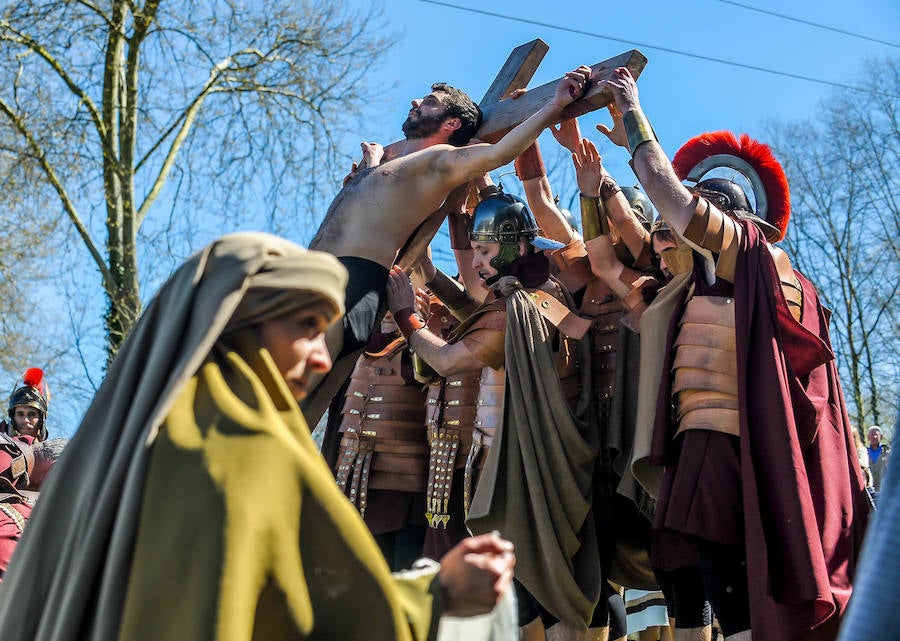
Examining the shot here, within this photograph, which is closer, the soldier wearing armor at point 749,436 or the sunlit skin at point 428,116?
the soldier wearing armor at point 749,436

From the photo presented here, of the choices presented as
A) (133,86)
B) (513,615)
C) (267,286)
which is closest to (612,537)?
(513,615)

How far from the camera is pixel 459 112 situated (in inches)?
212

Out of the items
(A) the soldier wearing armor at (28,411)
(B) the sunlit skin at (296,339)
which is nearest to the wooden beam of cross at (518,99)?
(B) the sunlit skin at (296,339)

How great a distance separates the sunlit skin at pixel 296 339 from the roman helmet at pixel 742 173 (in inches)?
112

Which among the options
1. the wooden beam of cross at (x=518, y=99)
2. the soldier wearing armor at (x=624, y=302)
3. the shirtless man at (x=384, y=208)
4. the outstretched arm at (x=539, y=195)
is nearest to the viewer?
the shirtless man at (x=384, y=208)

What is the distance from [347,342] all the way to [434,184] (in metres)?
0.76

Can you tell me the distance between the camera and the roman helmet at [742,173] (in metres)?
4.88

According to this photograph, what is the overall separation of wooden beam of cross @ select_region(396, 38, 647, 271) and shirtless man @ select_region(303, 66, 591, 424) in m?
0.07

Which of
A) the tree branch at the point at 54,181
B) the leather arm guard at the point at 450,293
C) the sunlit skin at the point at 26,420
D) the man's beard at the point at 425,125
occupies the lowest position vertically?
the sunlit skin at the point at 26,420

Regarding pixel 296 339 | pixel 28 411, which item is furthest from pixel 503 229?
pixel 28 411

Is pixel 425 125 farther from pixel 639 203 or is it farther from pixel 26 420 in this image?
pixel 26 420

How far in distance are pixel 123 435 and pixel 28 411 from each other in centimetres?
651

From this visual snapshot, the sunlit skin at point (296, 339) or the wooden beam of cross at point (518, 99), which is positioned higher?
the wooden beam of cross at point (518, 99)

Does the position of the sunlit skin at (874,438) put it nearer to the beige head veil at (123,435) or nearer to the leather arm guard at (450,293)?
the leather arm guard at (450,293)
